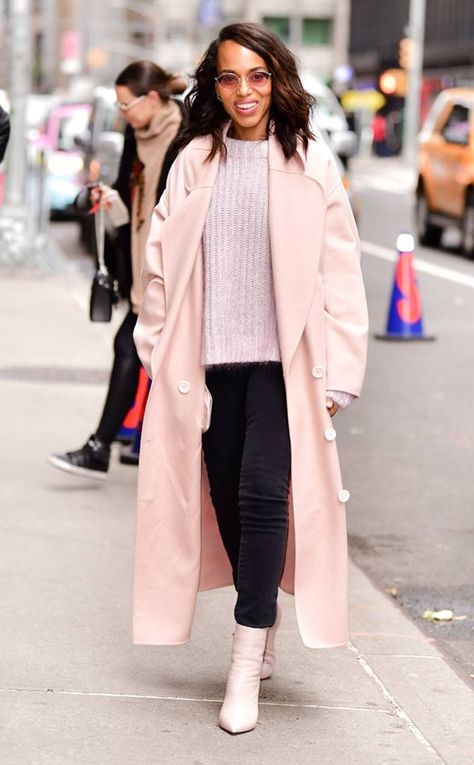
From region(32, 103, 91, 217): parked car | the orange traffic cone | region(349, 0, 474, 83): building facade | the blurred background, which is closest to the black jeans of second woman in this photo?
the blurred background

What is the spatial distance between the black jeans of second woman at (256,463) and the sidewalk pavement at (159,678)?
1.09 ft

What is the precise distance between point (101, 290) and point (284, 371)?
303 centimetres

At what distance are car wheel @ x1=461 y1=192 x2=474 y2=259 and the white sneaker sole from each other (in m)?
12.8

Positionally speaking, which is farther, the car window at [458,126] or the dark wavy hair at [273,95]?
the car window at [458,126]

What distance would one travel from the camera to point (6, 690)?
14.9 feet

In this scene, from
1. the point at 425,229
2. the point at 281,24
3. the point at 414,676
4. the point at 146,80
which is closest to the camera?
the point at 414,676

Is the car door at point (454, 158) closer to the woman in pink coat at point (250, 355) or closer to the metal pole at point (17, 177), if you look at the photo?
the metal pole at point (17, 177)

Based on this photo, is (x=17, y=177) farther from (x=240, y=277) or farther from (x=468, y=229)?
(x=240, y=277)

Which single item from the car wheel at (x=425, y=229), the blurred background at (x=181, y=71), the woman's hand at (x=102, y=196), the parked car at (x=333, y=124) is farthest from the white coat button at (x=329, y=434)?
the parked car at (x=333, y=124)

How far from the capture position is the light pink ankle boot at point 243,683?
434cm

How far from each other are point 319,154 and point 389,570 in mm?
2435

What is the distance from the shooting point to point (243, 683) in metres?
4.37

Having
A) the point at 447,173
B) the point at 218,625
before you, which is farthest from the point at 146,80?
the point at 447,173

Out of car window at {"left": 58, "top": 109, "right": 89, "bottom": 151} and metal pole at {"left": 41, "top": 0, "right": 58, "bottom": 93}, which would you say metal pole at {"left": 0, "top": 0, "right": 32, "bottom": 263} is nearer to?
car window at {"left": 58, "top": 109, "right": 89, "bottom": 151}
